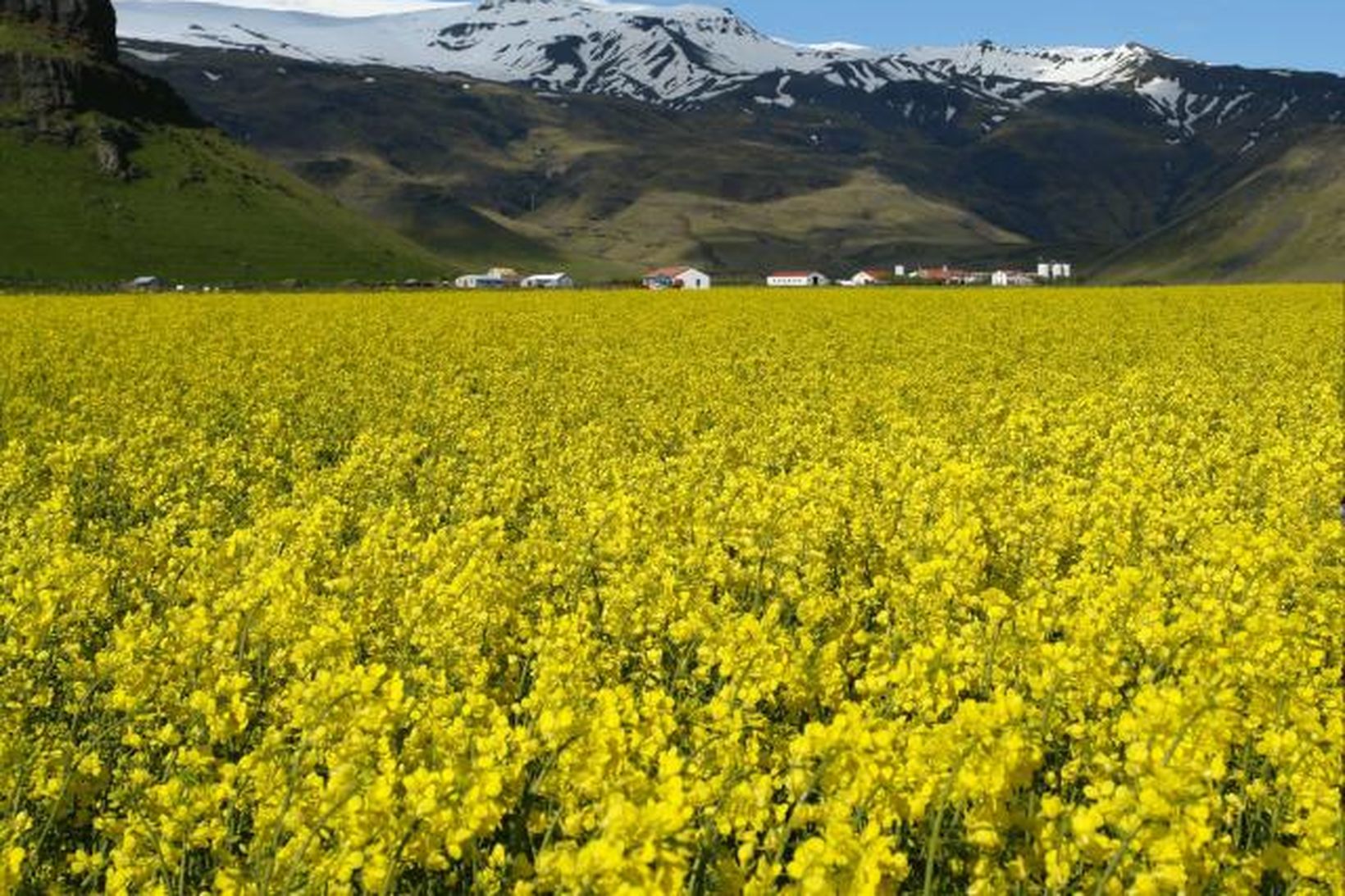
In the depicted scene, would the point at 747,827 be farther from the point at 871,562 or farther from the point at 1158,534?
the point at 1158,534

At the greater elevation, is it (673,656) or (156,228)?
(156,228)

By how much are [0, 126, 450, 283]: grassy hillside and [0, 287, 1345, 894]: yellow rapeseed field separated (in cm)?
14488

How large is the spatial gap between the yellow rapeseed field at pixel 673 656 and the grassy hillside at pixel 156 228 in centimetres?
14488

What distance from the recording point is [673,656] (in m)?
8.90

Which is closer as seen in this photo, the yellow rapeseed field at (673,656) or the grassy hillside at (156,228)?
the yellow rapeseed field at (673,656)

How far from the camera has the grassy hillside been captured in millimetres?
154375

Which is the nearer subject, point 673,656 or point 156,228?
point 673,656

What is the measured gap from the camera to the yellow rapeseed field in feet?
16.4

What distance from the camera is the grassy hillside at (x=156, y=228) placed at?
154m

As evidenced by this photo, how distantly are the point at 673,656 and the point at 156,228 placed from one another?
183 meters

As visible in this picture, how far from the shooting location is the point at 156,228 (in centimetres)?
17112

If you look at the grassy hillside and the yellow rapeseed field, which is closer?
the yellow rapeseed field

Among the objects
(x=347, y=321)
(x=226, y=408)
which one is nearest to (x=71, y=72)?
(x=347, y=321)

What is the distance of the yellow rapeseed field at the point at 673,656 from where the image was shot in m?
5.00
